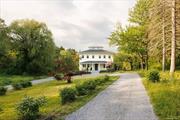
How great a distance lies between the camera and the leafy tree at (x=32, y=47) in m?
60.0

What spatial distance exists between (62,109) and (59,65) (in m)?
22.9

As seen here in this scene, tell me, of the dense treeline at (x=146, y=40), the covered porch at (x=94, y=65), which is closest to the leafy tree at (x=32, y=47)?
the dense treeline at (x=146, y=40)

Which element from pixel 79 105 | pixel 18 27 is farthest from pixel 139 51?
pixel 79 105

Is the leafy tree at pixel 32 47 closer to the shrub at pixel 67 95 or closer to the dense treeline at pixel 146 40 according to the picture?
the dense treeline at pixel 146 40

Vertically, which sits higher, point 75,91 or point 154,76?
point 154,76

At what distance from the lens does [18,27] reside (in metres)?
62.2

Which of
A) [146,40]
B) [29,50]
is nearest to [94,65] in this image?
[29,50]

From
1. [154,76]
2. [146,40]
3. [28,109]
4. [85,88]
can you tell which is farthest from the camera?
[146,40]

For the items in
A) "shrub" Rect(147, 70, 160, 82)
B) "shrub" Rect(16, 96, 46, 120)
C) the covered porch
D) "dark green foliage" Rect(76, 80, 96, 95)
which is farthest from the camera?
the covered porch

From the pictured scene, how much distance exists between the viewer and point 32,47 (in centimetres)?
6031

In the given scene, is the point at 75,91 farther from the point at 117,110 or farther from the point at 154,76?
the point at 154,76

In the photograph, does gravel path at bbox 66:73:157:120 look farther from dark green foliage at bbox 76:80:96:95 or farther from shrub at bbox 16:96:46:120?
dark green foliage at bbox 76:80:96:95

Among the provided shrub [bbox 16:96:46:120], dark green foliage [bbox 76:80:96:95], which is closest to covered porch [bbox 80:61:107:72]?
dark green foliage [bbox 76:80:96:95]

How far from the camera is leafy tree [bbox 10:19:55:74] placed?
60.0 m
